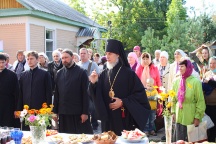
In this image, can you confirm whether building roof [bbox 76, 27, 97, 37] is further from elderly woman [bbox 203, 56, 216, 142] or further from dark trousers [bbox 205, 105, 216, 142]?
dark trousers [bbox 205, 105, 216, 142]

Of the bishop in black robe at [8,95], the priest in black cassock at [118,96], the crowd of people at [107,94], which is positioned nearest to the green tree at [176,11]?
the crowd of people at [107,94]

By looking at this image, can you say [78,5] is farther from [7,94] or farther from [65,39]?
[7,94]

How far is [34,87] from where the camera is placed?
5.20 metres

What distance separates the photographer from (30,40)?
41.1ft

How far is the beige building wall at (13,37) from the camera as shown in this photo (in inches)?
490

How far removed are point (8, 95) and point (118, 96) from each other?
7.44 ft

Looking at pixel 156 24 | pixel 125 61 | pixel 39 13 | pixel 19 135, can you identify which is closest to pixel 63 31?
pixel 39 13

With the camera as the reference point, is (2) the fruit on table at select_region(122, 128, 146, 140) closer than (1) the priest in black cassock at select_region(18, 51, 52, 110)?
Yes

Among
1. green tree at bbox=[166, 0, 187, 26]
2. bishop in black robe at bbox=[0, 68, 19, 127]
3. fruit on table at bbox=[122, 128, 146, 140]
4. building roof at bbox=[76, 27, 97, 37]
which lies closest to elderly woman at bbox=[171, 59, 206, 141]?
fruit on table at bbox=[122, 128, 146, 140]

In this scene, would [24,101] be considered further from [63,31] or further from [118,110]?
[63,31]

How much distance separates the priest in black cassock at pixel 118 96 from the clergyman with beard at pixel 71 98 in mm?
827

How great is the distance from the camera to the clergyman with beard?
16.4ft

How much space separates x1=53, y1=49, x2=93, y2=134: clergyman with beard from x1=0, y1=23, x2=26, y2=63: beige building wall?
789 cm

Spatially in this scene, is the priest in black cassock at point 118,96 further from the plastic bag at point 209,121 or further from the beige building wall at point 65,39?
the beige building wall at point 65,39
